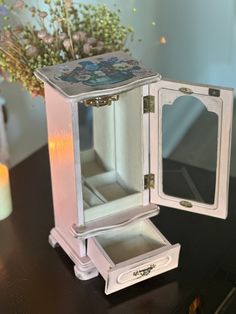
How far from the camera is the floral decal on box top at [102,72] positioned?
94 centimetres

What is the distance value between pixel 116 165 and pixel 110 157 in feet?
0.06

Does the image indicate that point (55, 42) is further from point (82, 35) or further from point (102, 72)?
point (102, 72)

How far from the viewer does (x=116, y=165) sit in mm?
1108

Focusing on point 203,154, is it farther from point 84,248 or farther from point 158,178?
point 84,248

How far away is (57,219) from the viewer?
1.10 meters

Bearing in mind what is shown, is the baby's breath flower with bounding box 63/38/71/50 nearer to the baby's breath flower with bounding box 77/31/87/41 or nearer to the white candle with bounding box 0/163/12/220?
the baby's breath flower with bounding box 77/31/87/41

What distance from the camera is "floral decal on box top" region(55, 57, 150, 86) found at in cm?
94

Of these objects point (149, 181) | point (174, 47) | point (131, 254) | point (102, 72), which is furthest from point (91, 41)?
point (174, 47)

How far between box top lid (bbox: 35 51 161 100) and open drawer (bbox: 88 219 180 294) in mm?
256

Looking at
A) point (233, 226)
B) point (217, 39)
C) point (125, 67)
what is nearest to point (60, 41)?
point (125, 67)

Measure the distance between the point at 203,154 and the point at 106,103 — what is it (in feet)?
1.00

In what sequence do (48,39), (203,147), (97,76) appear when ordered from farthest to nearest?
(203,147) < (48,39) < (97,76)

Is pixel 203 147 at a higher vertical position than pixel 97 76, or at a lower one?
lower

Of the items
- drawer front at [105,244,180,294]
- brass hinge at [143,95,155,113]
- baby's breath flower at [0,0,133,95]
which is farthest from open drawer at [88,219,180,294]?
baby's breath flower at [0,0,133,95]
